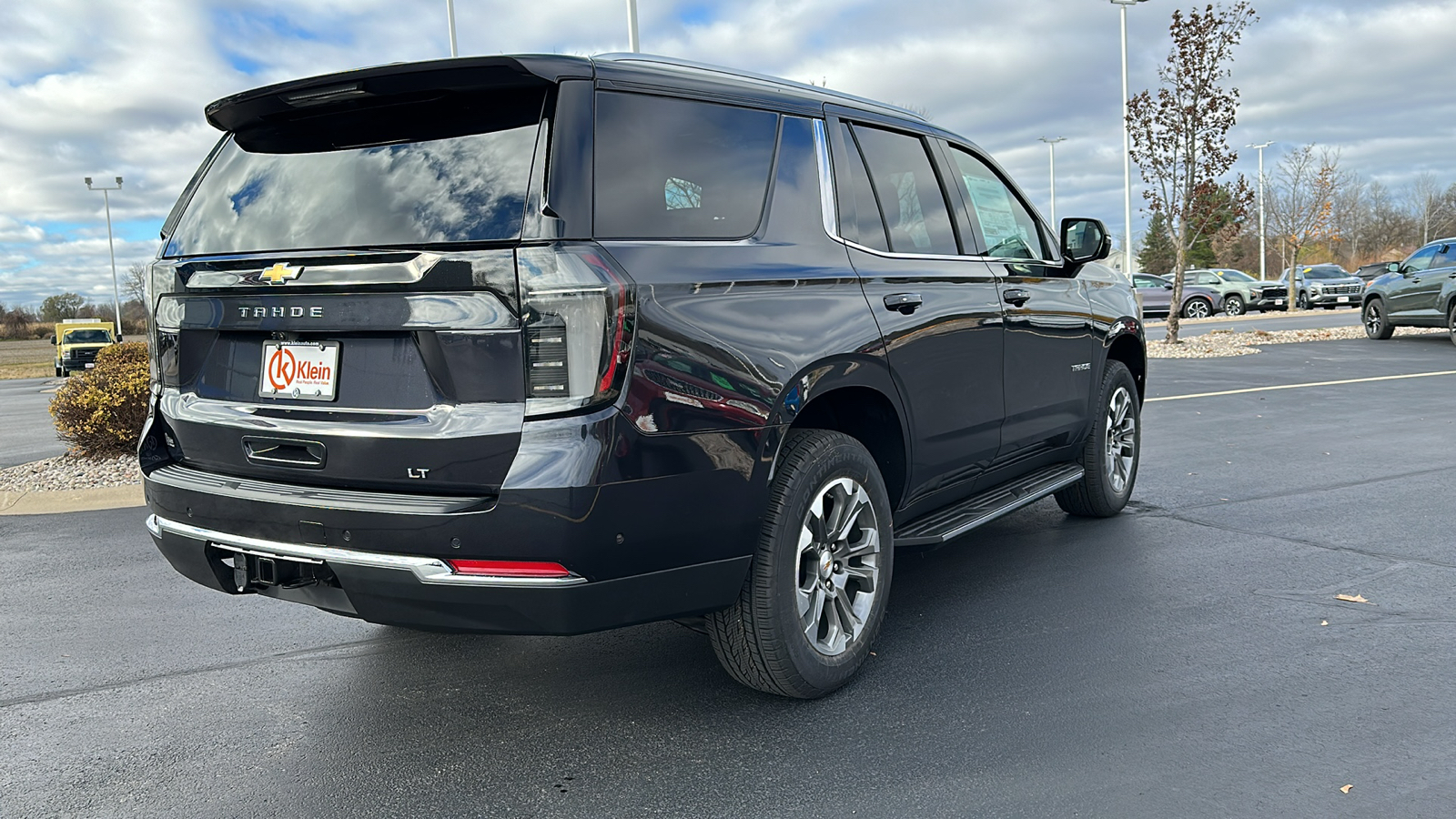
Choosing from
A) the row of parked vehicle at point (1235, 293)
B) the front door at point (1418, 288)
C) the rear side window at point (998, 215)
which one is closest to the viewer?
the rear side window at point (998, 215)

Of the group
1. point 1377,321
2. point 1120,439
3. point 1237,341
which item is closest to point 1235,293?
point 1377,321

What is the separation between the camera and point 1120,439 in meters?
6.01

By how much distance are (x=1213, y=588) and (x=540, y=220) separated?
3.39 m

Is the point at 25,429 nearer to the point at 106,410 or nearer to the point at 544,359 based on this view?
the point at 106,410

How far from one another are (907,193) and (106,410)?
7.34 metres

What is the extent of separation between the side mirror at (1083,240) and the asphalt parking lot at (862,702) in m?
1.46

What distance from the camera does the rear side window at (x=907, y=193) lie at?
4.01 m

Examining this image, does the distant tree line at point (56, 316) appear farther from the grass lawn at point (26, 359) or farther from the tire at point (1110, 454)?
the tire at point (1110, 454)

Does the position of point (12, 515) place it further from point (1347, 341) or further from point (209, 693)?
point (1347, 341)

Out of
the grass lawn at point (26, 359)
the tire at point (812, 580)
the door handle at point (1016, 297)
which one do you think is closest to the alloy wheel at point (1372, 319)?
the door handle at point (1016, 297)

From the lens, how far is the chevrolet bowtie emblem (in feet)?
9.77

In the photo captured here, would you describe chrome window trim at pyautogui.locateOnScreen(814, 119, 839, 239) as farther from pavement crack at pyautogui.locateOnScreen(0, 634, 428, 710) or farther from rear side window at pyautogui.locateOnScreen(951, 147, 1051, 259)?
pavement crack at pyautogui.locateOnScreen(0, 634, 428, 710)

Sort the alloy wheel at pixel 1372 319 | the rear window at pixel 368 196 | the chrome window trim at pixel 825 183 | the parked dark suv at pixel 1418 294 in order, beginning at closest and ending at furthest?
the rear window at pixel 368 196
the chrome window trim at pixel 825 183
the parked dark suv at pixel 1418 294
the alloy wheel at pixel 1372 319

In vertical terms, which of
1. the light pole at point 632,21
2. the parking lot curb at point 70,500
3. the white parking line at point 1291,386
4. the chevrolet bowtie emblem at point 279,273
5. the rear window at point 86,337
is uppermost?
the light pole at point 632,21
